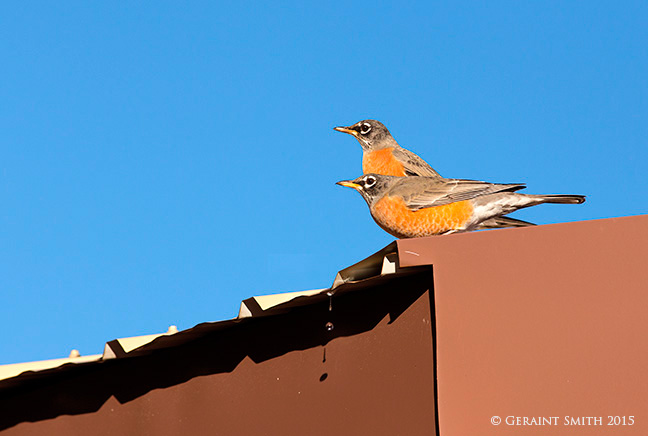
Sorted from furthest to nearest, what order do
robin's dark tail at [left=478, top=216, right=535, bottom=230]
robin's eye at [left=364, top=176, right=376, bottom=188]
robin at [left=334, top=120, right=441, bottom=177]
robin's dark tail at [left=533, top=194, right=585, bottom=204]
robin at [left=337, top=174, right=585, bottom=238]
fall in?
robin at [left=334, top=120, right=441, bottom=177] < robin's eye at [left=364, top=176, right=376, bottom=188] < robin's dark tail at [left=478, top=216, right=535, bottom=230] < robin at [left=337, top=174, right=585, bottom=238] < robin's dark tail at [left=533, top=194, right=585, bottom=204]

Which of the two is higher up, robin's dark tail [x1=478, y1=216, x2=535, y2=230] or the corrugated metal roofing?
robin's dark tail [x1=478, y1=216, x2=535, y2=230]

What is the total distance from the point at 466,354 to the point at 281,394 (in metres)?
1.45

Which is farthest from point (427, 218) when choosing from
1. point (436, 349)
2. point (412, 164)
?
point (412, 164)

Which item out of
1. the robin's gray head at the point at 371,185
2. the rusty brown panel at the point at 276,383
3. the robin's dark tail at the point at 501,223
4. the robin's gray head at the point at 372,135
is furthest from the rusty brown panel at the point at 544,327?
the robin's gray head at the point at 372,135

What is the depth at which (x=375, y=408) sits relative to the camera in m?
4.76

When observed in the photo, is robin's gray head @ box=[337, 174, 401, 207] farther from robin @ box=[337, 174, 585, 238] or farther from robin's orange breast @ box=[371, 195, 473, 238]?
robin's orange breast @ box=[371, 195, 473, 238]

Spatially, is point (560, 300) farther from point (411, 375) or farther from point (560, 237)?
point (411, 375)

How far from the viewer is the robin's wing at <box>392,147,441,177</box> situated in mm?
8286

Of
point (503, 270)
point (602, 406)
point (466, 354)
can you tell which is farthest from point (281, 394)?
point (602, 406)

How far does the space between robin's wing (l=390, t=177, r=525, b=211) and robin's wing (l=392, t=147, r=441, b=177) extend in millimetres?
2031

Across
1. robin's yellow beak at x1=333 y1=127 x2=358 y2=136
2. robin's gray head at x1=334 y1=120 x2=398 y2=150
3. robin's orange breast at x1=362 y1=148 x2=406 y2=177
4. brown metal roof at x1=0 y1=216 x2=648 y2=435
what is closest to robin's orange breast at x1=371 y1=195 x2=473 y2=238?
brown metal roof at x1=0 y1=216 x2=648 y2=435

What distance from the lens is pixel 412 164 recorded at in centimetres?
843

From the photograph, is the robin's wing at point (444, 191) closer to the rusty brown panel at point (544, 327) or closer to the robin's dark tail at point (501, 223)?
the robin's dark tail at point (501, 223)

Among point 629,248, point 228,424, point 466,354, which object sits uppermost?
point 629,248
